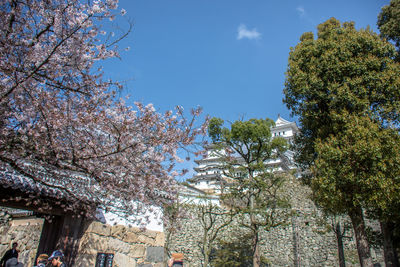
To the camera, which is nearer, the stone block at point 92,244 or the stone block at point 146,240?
the stone block at point 92,244

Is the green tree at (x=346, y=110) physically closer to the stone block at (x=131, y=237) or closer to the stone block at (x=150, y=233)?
the stone block at (x=150, y=233)

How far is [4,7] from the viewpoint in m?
3.25

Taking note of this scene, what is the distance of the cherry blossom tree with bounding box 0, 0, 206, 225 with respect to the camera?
3293 mm

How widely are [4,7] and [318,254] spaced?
1377 centimetres

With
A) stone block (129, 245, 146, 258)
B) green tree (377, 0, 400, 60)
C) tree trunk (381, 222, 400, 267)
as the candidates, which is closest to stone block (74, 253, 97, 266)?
stone block (129, 245, 146, 258)

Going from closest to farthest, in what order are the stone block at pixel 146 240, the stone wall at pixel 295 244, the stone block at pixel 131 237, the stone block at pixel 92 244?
the stone block at pixel 92 244
the stone block at pixel 131 237
the stone block at pixel 146 240
the stone wall at pixel 295 244

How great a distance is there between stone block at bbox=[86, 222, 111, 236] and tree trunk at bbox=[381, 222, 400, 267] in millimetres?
7557

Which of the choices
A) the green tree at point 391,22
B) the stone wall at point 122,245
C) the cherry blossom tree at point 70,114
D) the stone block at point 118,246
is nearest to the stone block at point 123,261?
the stone wall at point 122,245

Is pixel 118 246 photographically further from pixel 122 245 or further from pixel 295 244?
pixel 295 244

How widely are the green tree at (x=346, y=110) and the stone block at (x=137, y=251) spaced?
5.01m

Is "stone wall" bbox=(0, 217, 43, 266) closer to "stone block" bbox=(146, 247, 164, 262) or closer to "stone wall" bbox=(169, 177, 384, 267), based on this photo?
"stone block" bbox=(146, 247, 164, 262)

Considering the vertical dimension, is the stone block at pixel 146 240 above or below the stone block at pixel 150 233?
below

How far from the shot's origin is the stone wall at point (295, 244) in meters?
11.3

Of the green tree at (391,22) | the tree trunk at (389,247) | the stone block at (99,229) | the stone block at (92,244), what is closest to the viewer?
the stone block at (92,244)
